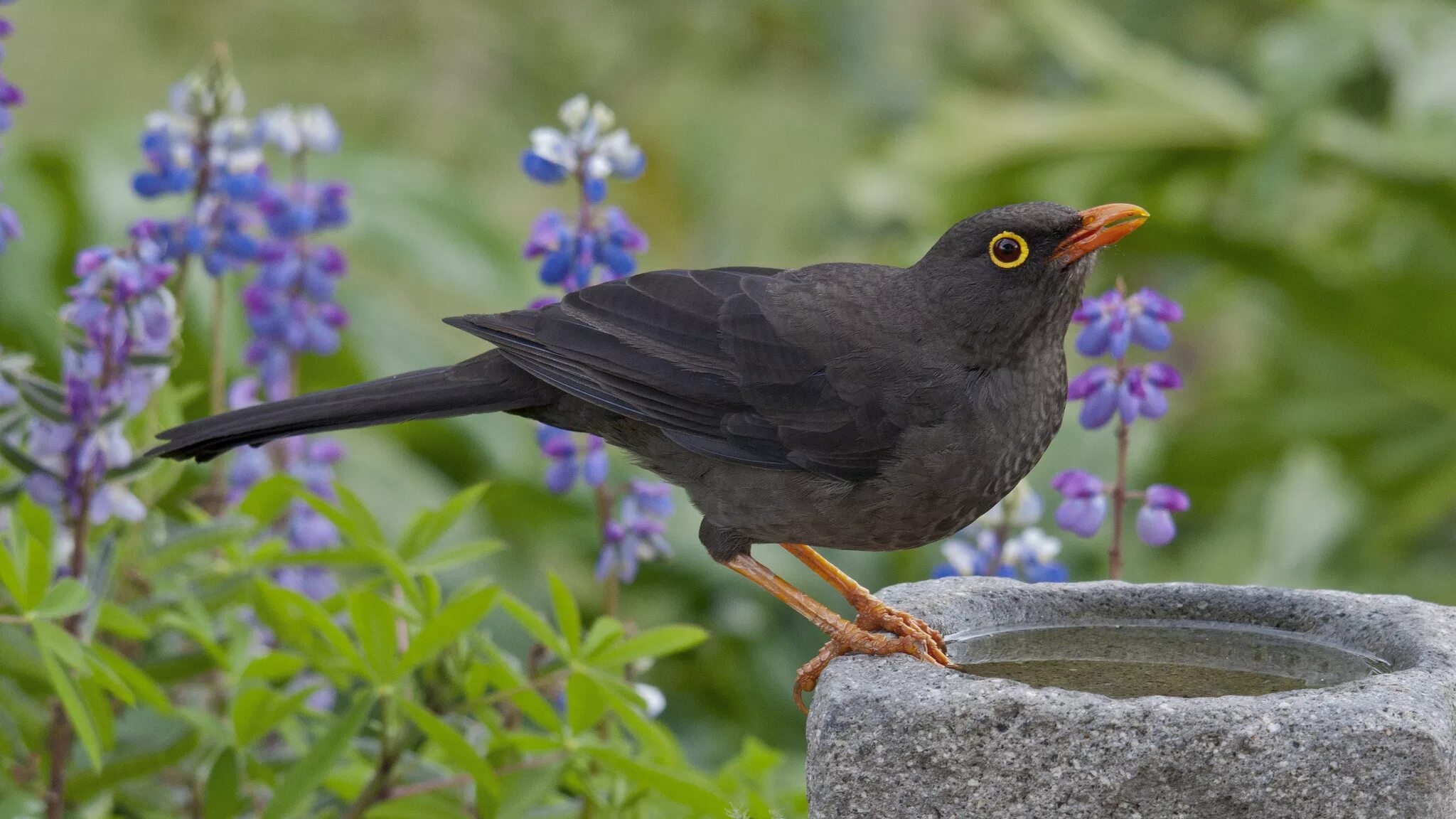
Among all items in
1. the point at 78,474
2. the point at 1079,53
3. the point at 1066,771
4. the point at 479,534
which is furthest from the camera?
the point at 1079,53

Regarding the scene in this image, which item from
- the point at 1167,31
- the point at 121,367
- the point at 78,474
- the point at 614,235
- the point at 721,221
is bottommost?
the point at 78,474

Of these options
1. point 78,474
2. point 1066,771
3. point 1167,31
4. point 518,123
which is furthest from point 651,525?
point 1167,31

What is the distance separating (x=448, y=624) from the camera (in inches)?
98.4

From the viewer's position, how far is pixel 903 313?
2.54 metres

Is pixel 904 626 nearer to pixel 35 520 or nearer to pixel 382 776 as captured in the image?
pixel 382 776

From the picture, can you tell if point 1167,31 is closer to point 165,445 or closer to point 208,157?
point 208,157

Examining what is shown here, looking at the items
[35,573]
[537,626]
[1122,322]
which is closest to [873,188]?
[1122,322]

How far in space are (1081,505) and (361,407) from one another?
3.95 ft

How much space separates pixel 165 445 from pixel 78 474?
10.3 inches

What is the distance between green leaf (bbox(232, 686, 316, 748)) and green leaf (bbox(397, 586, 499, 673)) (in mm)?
240

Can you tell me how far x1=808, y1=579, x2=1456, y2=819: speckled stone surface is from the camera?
1773 millimetres

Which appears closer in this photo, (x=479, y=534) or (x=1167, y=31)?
(x=479, y=534)

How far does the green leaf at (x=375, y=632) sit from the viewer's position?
8.38 feet

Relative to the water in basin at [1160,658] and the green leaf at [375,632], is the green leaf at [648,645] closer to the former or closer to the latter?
the green leaf at [375,632]
